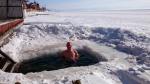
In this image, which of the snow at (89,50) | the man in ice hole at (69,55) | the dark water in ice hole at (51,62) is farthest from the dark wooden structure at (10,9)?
the man in ice hole at (69,55)

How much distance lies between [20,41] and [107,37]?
4605 millimetres

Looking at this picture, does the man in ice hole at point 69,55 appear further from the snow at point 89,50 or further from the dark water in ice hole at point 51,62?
the snow at point 89,50

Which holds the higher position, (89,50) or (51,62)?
(89,50)

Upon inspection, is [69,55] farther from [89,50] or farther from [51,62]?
[89,50]

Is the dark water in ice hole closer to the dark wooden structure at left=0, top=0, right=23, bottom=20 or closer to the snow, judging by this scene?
the snow

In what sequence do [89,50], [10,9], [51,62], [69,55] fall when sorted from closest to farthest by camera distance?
[69,55] < [51,62] < [89,50] < [10,9]

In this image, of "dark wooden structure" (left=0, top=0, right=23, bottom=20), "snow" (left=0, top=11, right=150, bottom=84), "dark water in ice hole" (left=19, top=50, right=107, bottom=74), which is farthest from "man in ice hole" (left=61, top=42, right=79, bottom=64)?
"dark wooden structure" (left=0, top=0, right=23, bottom=20)

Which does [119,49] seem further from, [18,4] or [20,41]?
[18,4]

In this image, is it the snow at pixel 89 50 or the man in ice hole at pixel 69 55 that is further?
the man in ice hole at pixel 69 55

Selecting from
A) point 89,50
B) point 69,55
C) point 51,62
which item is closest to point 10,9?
point 89,50

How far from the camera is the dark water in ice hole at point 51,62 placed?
1261cm

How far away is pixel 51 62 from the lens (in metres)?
13.6

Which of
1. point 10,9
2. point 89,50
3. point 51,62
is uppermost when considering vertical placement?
point 10,9

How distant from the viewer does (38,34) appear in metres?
17.4
